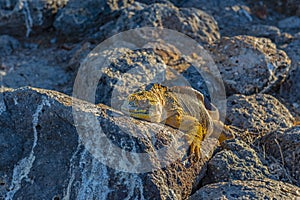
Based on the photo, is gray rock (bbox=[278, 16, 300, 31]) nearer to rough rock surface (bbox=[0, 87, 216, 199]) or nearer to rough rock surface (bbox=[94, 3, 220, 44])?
rough rock surface (bbox=[94, 3, 220, 44])

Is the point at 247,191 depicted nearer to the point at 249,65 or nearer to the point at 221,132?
the point at 221,132

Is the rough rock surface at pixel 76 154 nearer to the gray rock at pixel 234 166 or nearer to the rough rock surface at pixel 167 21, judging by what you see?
the gray rock at pixel 234 166

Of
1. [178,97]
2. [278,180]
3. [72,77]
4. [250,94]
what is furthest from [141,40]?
[278,180]

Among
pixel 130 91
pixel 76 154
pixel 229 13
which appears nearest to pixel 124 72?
pixel 130 91

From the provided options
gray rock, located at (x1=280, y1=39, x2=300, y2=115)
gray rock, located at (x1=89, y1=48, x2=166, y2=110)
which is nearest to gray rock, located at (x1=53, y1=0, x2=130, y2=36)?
gray rock, located at (x1=89, y1=48, x2=166, y2=110)

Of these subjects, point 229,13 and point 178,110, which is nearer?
point 178,110

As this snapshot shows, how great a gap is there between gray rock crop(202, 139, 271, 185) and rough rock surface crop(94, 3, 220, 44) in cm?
310

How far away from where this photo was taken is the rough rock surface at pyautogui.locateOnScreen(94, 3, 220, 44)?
782 cm

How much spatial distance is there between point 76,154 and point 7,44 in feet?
16.4

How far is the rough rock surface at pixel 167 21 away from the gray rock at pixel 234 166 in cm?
310

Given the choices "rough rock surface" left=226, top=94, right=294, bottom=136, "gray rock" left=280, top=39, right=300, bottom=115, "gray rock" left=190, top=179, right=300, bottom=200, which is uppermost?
"gray rock" left=190, top=179, right=300, bottom=200

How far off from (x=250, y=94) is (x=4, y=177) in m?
3.80

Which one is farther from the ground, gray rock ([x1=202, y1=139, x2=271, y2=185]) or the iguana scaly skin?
the iguana scaly skin

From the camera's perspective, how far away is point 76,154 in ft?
13.7
